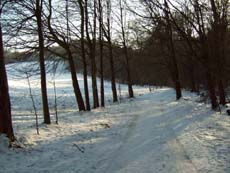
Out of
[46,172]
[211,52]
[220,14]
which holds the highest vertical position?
[220,14]

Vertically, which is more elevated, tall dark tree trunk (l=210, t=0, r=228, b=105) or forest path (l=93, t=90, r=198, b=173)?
tall dark tree trunk (l=210, t=0, r=228, b=105)

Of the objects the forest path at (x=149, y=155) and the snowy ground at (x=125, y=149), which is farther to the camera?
the snowy ground at (x=125, y=149)

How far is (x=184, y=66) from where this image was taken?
49.8 meters

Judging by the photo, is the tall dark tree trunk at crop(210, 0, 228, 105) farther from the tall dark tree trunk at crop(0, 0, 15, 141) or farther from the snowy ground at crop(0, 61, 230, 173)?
the tall dark tree trunk at crop(0, 0, 15, 141)

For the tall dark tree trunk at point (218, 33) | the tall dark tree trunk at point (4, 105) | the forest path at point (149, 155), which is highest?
the tall dark tree trunk at point (218, 33)

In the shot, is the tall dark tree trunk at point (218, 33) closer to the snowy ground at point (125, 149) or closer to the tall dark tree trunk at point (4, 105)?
the snowy ground at point (125, 149)

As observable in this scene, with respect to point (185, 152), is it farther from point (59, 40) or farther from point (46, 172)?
point (59, 40)

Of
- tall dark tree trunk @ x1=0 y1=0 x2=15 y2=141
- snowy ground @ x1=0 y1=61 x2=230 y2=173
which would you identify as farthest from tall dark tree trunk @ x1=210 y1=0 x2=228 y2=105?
tall dark tree trunk @ x1=0 y1=0 x2=15 y2=141

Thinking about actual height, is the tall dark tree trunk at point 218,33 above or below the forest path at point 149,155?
above

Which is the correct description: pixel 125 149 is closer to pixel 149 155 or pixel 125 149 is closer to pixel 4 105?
pixel 149 155

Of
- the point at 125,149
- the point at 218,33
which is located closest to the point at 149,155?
the point at 125,149

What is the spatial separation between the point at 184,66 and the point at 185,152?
1613 inches

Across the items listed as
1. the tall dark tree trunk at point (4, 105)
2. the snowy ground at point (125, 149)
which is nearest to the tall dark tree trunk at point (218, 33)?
the snowy ground at point (125, 149)

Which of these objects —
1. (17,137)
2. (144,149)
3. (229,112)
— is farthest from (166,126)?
(17,137)
